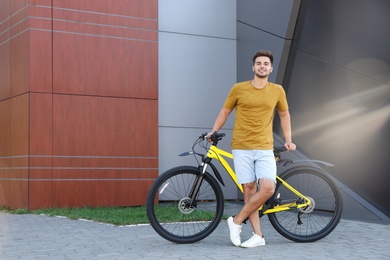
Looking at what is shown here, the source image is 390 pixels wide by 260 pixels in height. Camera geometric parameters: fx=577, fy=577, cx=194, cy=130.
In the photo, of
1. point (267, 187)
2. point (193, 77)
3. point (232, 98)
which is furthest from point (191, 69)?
point (267, 187)

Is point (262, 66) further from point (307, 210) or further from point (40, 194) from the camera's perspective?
point (40, 194)

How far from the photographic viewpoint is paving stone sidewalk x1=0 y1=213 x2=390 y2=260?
5367 mm

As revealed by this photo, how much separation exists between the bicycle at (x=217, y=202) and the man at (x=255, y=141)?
0.22 m

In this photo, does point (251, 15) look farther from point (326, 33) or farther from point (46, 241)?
point (46, 241)

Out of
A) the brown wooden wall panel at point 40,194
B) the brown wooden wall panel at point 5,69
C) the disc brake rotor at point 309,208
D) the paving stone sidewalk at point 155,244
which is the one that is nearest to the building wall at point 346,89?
the paving stone sidewalk at point 155,244

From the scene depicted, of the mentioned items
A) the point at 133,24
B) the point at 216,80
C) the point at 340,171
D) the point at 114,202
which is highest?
the point at 133,24

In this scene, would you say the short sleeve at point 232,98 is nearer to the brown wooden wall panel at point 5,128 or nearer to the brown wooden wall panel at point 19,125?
the brown wooden wall panel at point 19,125

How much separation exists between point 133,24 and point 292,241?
19.4 feet

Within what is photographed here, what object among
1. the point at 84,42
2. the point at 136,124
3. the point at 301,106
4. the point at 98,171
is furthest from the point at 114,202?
the point at 301,106

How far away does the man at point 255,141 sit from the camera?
5781mm

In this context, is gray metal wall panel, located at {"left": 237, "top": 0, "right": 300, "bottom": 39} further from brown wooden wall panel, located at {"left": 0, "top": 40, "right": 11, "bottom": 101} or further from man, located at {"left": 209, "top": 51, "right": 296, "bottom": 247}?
brown wooden wall panel, located at {"left": 0, "top": 40, "right": 11, "bottom": 101}

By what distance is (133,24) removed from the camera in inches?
422

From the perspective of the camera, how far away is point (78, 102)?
33.3 ft

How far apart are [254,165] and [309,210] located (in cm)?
83
